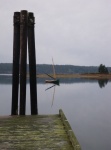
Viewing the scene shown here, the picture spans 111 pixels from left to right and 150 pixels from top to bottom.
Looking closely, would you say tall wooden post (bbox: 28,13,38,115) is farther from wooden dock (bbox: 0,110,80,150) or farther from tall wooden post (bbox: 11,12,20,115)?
wooden dock (bbox: 0,110,80,150)

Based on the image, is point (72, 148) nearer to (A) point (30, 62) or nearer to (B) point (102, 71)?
(A) point (30, 62)

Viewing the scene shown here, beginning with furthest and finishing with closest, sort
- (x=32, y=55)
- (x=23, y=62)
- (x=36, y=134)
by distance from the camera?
(x=32, y=55), (x=23, y=62), (x=36, y=134)

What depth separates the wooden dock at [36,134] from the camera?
755 centimetres

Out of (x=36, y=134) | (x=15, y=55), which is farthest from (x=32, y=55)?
(x=36, y=134)

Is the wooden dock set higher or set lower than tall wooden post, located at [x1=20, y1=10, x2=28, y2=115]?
lower

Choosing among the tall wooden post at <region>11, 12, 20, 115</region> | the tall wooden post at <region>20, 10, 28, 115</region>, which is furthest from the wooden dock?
the tall wooden post at <region>11, 12, 20, 115</region>

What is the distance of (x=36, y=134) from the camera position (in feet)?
28.5

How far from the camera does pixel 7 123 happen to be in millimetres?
10188

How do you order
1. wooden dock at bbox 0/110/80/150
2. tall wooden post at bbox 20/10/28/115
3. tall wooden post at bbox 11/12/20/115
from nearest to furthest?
wooden dock at bbox 0/110/80/150 → tall wooden post at bbox 20/10/28/115 → tall wooden post at bbox 11/12/20/115

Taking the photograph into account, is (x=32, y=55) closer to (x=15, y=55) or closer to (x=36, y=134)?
(x=15, y=55)

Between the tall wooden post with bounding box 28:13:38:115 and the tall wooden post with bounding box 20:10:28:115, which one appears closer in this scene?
the tall wooden post with bounding box 20:10:28:115

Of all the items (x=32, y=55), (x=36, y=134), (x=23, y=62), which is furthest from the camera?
(x=32, y=55)

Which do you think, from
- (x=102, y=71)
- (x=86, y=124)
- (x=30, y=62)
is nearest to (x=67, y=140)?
(x=30, y=62)

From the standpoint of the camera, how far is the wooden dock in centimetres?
755
